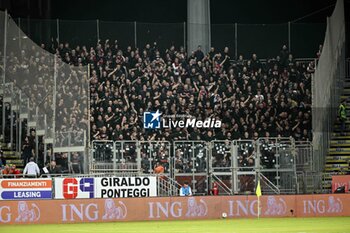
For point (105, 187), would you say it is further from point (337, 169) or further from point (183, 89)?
point (337, 169)

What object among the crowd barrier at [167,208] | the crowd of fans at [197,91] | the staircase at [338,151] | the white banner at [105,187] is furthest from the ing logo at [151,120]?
the crowd barrier at [167,208]

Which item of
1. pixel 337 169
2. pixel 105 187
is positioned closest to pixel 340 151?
pixel 337 169

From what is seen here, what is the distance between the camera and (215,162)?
119 feet

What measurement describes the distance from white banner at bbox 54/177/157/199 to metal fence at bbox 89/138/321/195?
4.68 ft

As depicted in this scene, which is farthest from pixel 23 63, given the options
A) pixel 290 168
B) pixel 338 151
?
pixel 338 151

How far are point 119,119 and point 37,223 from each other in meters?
10.1

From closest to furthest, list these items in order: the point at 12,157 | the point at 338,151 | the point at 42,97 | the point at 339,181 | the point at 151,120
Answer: the point at 42,97
the point at 12,157
the point at 339,181
the point at 151,120
the point at 338,151

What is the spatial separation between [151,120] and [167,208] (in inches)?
365

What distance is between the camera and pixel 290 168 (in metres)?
36.9

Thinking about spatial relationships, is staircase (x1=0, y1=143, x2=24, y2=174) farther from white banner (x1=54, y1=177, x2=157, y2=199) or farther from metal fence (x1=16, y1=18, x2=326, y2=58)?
metal fence (x1=16, y1=18, x2=326, y2=58)

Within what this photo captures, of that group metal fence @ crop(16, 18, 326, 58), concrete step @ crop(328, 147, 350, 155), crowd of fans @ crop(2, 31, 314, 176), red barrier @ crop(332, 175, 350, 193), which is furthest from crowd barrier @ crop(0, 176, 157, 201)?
concrete step @ crop(328, 147, 350, 155)

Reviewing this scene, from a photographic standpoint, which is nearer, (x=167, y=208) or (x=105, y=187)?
(x=167, y=208)

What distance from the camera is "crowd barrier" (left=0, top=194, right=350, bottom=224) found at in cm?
3031

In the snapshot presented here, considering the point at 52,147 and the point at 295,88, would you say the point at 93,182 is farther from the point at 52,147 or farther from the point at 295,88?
the point at 295,88
